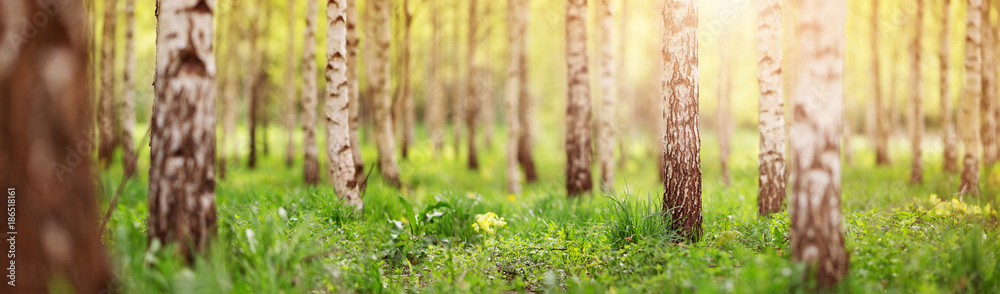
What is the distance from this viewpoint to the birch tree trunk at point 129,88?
974 cm

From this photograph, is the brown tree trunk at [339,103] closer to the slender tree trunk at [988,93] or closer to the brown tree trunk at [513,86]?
the brown tree trunk at [513,86]

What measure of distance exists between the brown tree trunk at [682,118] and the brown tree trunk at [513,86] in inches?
213

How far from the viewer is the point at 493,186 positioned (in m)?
11.6

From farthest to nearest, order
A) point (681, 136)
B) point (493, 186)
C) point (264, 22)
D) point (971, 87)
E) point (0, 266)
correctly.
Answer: point (264, 22) < point (493, 186) < point (971, 87) < point (681, 136) < point (0, 266)

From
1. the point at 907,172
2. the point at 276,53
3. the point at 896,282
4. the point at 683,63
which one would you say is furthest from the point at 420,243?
the point at 276,53

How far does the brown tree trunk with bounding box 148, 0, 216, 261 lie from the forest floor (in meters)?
0.24

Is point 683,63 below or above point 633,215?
above

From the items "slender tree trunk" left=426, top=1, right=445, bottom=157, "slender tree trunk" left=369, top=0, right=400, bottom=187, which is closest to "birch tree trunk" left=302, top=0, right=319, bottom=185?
"slender tree trunk" left=369, top=0, right=400, bottom=187

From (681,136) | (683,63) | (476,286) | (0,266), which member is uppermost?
(683,63)

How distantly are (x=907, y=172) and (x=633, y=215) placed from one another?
11.2m

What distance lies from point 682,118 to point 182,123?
384 cm

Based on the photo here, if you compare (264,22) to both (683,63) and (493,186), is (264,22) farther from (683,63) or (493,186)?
(683,63)

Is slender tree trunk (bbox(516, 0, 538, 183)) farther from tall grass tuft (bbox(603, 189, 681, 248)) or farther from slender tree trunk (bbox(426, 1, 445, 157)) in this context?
tall grass tuft (bbox(603, 189, 681, 248))

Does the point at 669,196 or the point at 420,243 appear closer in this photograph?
the point at 669,196
